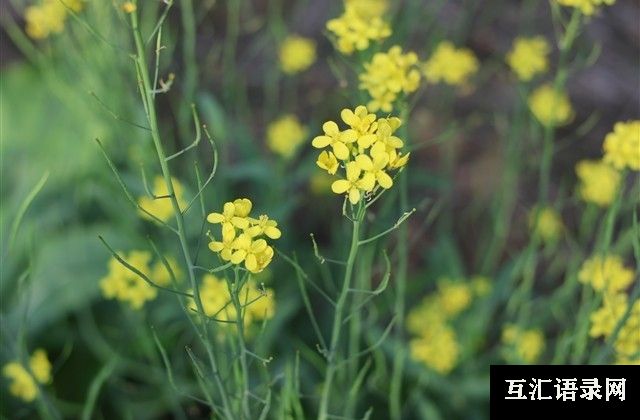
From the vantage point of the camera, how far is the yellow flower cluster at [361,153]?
2.82 ft

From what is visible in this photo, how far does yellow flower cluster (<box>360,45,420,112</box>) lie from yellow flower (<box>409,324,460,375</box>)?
65 cm

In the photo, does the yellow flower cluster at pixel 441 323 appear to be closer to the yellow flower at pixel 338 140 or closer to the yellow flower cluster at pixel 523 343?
the yellow flower cluster at pixel 523 343

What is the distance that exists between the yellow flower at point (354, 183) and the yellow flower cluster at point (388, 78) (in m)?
0.31

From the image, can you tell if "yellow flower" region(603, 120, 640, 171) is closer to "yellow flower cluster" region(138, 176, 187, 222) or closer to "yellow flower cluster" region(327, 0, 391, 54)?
"yellow flower cluster" region(327, 0, 391, 54)

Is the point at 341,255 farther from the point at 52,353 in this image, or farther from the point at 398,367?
the point at 52,353

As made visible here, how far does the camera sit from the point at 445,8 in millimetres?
2400

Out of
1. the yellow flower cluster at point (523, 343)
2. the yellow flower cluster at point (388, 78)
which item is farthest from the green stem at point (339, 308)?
the yellow flower cluster at point (523, 343)

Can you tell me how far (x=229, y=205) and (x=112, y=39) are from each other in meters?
0.91

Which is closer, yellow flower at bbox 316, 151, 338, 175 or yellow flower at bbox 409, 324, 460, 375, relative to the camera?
yellow flower at bbox 316, 151, 338, 175

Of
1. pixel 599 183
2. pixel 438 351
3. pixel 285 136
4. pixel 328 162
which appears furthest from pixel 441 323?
pixel 328 162

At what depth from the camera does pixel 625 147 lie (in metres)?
1.21

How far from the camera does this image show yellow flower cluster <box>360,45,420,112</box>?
1.16 m

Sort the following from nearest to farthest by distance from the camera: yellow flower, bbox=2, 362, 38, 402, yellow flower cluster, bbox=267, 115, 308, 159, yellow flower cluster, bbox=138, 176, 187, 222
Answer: yellow flower, bbox=2, 362, 38, 402 → yellow flower cluster, bbox=138, 176, 187, 222 → yellow flower cluster, bbox=267, 115, 308, 159

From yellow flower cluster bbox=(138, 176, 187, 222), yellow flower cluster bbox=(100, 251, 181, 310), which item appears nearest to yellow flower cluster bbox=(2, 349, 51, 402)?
yellow flower cluster bbox=(100, 251, 181, 310)
